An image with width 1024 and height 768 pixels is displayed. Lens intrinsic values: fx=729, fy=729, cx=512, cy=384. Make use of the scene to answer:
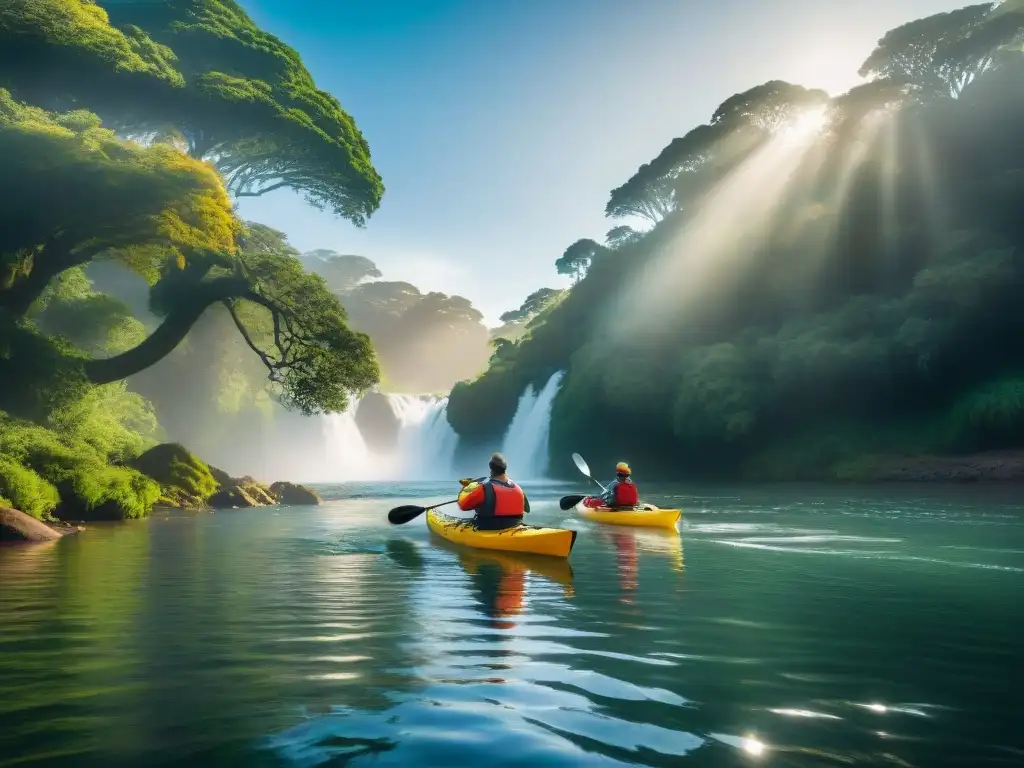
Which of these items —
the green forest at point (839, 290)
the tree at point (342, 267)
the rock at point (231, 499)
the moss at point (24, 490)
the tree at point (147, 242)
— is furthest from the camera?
the tree at point (342, 267)

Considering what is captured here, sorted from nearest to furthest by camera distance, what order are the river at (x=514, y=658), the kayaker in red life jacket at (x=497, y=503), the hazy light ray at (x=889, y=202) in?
the river at (x=514, y=658)
the kayaker in red life jacket at (x=497, y=503)
the hazy light ray at (x=889, y=202)

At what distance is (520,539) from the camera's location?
1136cm

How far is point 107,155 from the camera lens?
59.5 ft

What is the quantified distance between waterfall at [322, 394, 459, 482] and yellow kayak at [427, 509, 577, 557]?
165ft

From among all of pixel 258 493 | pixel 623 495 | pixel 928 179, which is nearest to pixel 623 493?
pixel 623 495

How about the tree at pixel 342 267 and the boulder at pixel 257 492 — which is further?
the tree at pixel 342 267

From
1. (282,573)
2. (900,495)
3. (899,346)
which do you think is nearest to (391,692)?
(282,573)

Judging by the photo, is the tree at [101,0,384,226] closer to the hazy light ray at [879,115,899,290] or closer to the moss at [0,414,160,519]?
the moss at [0,414,160,519]


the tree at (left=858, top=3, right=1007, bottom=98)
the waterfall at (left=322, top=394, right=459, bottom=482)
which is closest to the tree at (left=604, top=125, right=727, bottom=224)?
the tree at (left=858, top=3, right=1007, bottom=98)

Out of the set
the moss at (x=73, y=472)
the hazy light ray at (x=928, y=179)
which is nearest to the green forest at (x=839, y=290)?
the hazy light ray at (x=928, y=179)

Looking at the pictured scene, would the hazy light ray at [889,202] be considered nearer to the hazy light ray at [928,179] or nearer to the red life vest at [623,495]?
the hazy light ray at [928,179]

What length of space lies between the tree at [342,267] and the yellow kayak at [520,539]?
150 m

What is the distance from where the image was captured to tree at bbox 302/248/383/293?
159 metres

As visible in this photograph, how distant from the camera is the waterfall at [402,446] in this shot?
64750 mm
